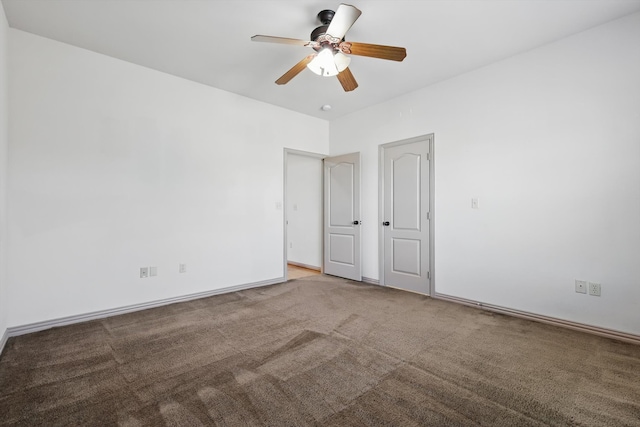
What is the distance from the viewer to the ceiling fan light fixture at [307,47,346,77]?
8.08ft

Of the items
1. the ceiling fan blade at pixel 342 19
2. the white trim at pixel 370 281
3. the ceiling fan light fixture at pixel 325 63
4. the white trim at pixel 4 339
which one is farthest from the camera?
the white trim at pixel 370 281

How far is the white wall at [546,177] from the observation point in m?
2.54

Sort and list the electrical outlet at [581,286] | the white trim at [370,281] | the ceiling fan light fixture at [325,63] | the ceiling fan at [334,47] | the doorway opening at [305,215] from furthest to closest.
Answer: the doorway opening at [305,215] → the white trim at [370,281] → the electrical outlet at [581,286] → the ceiling fan light fixture at [325,63] → the ceiling fan at [334,47]

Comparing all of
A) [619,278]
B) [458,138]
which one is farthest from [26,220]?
[619,278]

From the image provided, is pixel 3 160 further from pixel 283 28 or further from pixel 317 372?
pixel 317 372

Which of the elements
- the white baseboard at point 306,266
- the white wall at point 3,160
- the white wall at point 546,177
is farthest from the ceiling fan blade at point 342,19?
the white baseboard at point 306,266

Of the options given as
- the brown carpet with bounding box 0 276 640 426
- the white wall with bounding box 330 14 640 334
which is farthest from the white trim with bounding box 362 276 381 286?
the brown carpet with bounding box 0 276 640 426

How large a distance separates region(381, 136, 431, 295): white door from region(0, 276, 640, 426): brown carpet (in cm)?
99

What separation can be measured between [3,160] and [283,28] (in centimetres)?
264

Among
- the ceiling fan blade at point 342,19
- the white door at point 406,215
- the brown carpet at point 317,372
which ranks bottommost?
the brown carpet at point 317,372

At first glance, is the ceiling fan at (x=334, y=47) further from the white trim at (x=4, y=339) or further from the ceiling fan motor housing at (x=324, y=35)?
the white trim at (x=4, y=339)

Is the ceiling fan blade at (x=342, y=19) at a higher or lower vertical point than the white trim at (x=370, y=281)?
higher

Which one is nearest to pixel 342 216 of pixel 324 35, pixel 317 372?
pixel 324 35

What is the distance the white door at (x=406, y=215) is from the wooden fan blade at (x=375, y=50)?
1772 millimetres
